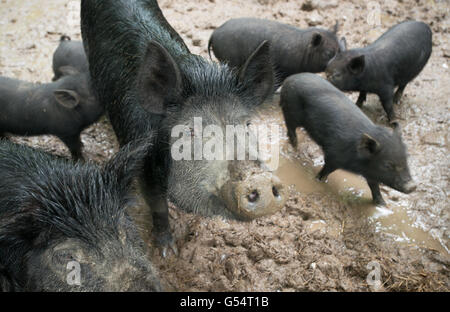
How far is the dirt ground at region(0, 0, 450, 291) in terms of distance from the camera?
2986 mm

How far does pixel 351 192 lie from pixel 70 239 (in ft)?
10.1

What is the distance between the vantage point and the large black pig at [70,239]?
1.69m

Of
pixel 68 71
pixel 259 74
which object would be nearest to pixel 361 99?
pixel 259 74

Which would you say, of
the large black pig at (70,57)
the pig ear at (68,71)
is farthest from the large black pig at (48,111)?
the large black pig at (70,57)

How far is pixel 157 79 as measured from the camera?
2.24 m

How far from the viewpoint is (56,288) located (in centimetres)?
170

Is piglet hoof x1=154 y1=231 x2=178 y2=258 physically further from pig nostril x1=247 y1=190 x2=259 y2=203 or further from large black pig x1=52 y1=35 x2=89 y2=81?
large black pig x1=52 y1=35 x2=89 y2=81

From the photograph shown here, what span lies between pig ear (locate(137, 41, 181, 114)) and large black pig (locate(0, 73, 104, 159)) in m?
1.92

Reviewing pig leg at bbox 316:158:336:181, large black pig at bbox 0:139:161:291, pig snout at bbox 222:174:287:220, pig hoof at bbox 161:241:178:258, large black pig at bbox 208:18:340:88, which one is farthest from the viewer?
large black pig at bbox 208:18:340:88

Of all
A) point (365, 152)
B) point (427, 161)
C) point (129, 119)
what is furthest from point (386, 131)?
point (129, 119)

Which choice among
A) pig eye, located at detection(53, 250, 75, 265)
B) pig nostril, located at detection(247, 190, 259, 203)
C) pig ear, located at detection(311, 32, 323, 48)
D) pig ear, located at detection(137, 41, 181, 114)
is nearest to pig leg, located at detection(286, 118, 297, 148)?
pig ear, located at detection(311, 32, 323, 48)

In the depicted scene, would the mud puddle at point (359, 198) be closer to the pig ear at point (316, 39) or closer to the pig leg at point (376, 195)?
the pig leg at point (376, 195)

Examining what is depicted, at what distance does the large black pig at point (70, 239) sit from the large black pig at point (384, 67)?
3740 millimetres

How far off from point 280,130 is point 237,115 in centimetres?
252
